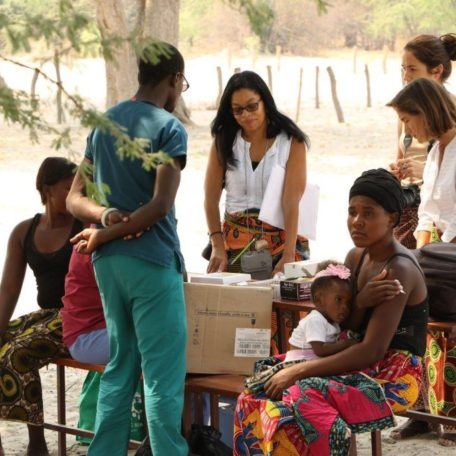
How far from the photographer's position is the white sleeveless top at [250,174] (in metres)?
5.81

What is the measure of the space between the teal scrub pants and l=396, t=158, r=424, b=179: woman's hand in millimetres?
1801

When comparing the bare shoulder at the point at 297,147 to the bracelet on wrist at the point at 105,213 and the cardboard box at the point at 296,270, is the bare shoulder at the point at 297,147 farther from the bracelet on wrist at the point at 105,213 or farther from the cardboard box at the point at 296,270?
the bracelet on wrist at the point at 105,213

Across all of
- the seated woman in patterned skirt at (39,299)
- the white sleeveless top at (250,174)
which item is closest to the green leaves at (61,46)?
the seated woman in patterned skirt at (39,299)

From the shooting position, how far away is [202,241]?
13305 millimetres

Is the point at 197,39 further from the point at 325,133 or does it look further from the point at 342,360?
the point at 342,360

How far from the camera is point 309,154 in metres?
22.6

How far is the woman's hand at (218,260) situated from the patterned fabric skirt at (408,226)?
91 centimetres

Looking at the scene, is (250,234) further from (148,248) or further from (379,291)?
(379,291)

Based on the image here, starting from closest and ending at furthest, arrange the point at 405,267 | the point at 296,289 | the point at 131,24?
the point at 405,267
the point at 296,289
the point at 131,24

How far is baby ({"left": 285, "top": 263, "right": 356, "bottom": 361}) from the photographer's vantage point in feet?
14.5

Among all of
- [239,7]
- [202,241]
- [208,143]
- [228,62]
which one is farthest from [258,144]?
[228,62]

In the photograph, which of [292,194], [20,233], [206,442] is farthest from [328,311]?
[20,233]

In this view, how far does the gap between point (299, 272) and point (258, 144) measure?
91 centimetres

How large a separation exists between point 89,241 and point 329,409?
3.76ft
